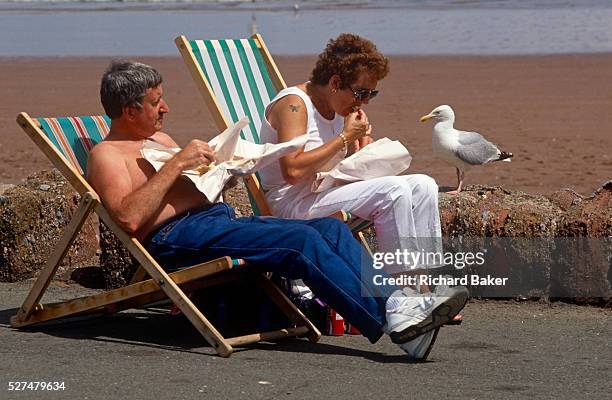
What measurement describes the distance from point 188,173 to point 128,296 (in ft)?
1.65

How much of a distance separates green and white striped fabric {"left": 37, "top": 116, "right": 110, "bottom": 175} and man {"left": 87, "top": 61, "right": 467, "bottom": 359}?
18cm

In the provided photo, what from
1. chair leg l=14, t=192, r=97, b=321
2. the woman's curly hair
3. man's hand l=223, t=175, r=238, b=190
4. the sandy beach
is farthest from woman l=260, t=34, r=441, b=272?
the sandy beach

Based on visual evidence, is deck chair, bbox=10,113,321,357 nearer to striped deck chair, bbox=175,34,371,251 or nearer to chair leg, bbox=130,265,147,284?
chair leg, bbox=130,265,147,284

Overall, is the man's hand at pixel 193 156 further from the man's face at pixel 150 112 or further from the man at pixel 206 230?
the man's face at pixel 150 112

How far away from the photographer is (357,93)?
500 cm

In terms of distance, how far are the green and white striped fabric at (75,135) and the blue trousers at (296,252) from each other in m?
0.48

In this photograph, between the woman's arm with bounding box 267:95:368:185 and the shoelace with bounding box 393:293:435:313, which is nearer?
the shoelace with bounding box 393:293:435:313

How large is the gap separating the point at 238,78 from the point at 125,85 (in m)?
1.05

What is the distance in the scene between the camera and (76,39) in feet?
77.9

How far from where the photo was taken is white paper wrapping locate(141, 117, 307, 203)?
4.62 meters

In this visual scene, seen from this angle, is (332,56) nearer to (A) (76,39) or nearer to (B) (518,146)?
(B) (518,146)

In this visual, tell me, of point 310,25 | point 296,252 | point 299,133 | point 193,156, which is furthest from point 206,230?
point 310,25

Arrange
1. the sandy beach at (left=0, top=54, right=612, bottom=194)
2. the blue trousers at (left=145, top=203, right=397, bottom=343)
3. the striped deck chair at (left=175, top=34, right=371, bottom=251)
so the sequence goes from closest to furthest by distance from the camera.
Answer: the blue trousers at (left=145, top=203, right=397, bottom=343) → the striped deck chair at (left=175, top=34, right=371, bottom=251) → the sandy beach at (left=0, top=54, right=612, bottom=194)

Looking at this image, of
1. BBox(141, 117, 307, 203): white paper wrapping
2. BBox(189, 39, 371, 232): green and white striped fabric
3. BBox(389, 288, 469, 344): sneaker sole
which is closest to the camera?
BBox(389, 288, 469, 344): sneaker sole
